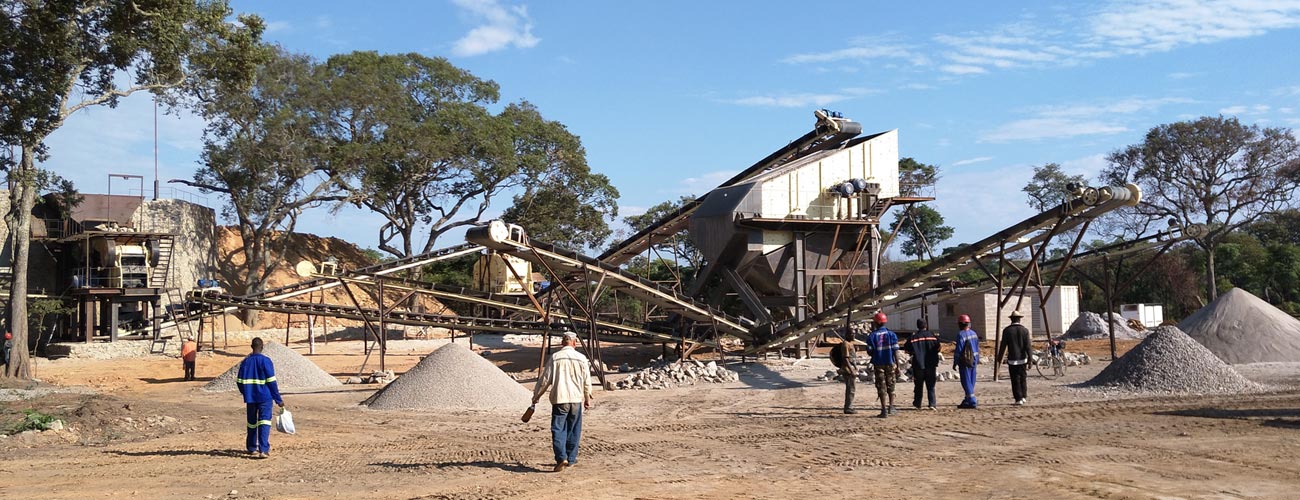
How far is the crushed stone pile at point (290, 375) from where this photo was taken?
21.1 metres

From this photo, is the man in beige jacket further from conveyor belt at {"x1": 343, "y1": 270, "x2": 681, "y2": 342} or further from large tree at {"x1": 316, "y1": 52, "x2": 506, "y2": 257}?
large tree at {"x1": 316, "y1": 52, "x2": 506, "y2": 257}

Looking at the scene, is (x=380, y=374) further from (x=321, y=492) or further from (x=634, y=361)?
(x=321, y=492)

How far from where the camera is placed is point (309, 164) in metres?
43.3

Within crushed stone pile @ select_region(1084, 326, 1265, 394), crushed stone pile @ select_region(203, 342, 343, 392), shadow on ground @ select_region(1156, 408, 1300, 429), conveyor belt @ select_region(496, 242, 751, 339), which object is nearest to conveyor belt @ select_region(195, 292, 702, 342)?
conveyor belt @ select_region(496, 242, 751, 339)

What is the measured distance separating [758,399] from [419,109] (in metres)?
33.4

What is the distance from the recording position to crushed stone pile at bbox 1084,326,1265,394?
15.5 meters

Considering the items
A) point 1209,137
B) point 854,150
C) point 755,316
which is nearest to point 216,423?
point 755,316

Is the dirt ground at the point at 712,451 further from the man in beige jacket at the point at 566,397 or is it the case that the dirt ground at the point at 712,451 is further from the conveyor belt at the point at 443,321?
the conveyor belt at the point at 443,321

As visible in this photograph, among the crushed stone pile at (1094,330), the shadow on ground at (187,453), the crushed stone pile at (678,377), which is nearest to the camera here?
the shadow on ground at (187,453)

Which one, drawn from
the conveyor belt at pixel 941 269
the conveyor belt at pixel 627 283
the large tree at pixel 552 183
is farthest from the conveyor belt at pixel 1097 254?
the large tree at pixel 552 183

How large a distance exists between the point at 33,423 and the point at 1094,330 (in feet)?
106

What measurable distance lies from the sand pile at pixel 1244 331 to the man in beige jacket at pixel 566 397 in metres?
17.0

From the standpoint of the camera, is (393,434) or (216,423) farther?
(216,423)

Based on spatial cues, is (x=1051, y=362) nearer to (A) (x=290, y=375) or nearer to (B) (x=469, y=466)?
(B) (x=469, y=466)
